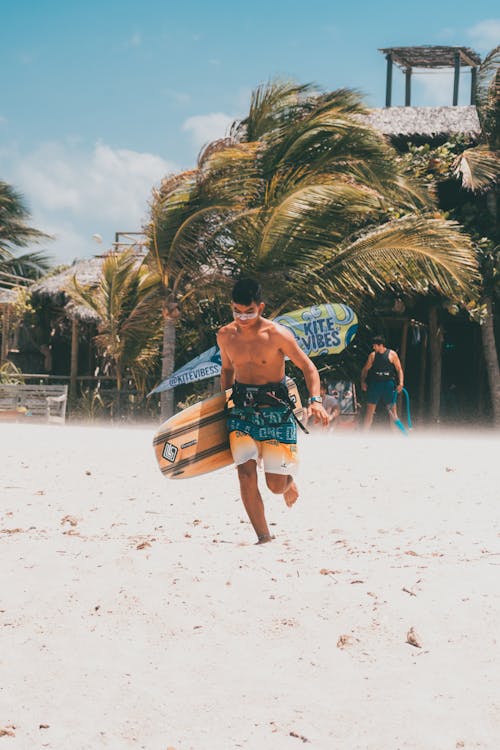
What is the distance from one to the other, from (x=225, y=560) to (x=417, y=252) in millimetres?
9322

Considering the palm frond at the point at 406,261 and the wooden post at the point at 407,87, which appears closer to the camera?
the palm frond at the point at 406,261

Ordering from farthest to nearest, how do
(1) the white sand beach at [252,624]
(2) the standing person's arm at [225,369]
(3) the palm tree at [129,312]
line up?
(3) the palm tree at [129,312], (2) the standing person's arm at [225,369], (1) the white sand beach at [252,624]

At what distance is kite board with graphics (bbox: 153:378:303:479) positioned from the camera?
18.2 feet

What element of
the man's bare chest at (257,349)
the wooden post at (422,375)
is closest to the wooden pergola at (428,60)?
the wooden post at (422,375)

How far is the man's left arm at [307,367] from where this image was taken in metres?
5.05

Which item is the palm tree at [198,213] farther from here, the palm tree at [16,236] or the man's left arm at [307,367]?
the palm tree at [16,236]

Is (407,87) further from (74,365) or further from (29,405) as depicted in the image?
(29,405)

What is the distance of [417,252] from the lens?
13531 mm

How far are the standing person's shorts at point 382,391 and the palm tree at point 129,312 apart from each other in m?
4.63

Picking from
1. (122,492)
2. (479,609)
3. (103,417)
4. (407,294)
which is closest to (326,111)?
(407,294)

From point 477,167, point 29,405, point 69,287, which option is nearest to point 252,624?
point 29,405

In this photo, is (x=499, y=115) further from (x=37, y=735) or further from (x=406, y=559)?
(x=37, y=735)

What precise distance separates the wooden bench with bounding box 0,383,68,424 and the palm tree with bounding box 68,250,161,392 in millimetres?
1230

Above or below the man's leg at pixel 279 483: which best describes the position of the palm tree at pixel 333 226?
above
